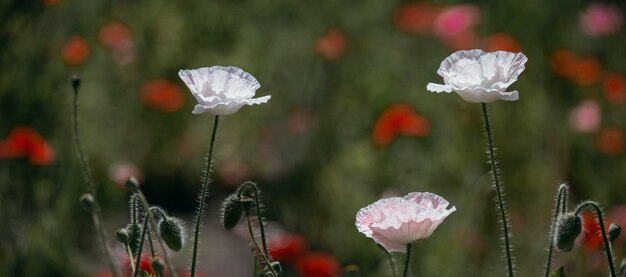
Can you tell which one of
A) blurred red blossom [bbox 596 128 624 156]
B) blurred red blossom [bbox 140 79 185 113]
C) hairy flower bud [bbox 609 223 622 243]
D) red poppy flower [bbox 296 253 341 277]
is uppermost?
blurred red blossom [bbox 140 79 185 113]

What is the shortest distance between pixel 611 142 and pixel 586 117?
0.65ft

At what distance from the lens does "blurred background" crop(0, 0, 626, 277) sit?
10.8ft

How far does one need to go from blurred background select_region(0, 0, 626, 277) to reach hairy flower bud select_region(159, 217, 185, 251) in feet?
3.83

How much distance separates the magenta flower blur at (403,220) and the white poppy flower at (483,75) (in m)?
0.16

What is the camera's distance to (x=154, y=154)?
4477mm

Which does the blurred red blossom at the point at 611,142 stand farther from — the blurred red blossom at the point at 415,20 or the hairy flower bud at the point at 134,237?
the hairy flower bud at the point at 134,237

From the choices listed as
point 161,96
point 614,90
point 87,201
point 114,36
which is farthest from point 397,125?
point 87,201

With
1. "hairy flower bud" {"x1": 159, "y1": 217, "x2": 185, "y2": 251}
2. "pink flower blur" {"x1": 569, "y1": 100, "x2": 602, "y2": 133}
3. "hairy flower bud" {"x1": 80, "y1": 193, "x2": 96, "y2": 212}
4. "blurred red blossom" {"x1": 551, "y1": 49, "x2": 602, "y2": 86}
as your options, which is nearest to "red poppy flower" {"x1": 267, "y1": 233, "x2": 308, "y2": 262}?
"hairy flower bud" {"x1": 80, "y1": 193, "x2": 96, "y2": 212}

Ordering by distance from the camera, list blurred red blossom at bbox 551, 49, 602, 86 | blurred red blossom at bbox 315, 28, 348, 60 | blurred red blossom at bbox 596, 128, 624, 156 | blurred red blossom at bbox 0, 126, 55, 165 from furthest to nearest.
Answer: blurred red blossom at bbox 315, 28, 348, 60 → blurred red blossom at bbox 551, 49, 602, 86 → blurred red blossom at bbox 596, 128, 624, 156 → blurred red blossom at bbox 0, 126, 55, 165

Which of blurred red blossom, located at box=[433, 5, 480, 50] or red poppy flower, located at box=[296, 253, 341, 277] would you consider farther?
blurred red blossom, located at box=[433, 5, 480, 50]

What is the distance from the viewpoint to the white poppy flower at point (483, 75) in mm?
1541

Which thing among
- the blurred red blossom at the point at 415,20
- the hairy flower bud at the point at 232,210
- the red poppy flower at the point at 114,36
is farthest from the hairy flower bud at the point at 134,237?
the blurred red blossom at the point at 415,20

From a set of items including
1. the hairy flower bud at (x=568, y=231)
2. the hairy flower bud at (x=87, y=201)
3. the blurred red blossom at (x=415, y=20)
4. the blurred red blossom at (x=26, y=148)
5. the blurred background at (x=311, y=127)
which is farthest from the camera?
the blurred red blossom at (x=415, y=20)

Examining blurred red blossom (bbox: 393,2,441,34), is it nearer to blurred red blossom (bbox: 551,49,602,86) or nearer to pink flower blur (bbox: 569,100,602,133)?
blurred red blossom (bbox: 551,49,602,86)
